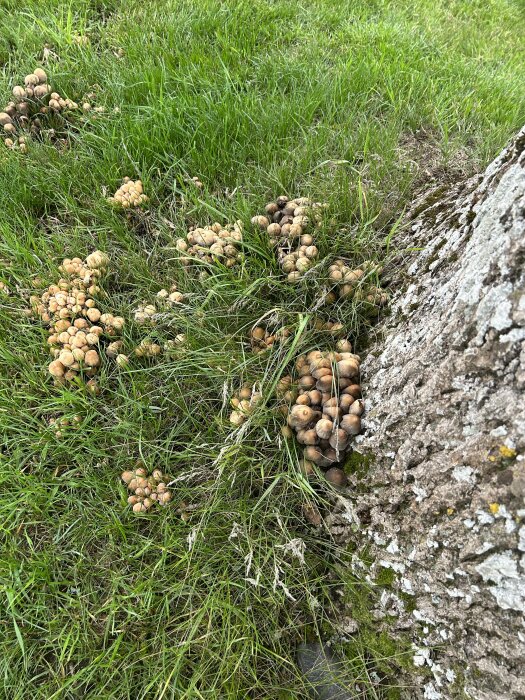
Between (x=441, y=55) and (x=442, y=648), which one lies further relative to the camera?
(x=441, y=55)

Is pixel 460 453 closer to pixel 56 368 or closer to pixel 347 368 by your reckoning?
pixel 347 368

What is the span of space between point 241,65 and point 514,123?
1930 millimetres

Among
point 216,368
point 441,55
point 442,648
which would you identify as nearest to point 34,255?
point 216,368

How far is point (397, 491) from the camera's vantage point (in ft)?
5.82

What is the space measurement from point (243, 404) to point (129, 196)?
1392 mm

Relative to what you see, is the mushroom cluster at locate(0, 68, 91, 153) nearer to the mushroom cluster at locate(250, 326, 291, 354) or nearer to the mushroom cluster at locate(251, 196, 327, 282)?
the mushroom cluster at locate(251, 196, 327, 282)

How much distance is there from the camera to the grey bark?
136cm

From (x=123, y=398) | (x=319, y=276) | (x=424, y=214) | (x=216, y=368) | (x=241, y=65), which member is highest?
(x=241, y=65)

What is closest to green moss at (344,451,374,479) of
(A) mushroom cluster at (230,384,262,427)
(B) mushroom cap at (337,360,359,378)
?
(B) mushroom cap at (337,360,359,378)

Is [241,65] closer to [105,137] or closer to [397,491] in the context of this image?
[105,137]

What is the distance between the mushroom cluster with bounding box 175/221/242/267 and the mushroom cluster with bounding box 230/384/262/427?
658 millimetres

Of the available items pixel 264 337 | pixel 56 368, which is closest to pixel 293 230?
pixel 264 337

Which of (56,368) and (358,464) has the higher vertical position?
(358,464)

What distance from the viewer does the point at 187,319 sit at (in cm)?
237
